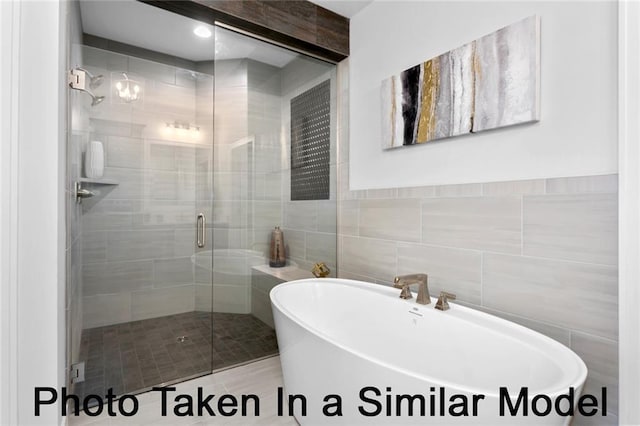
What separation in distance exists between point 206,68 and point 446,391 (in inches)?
92.5

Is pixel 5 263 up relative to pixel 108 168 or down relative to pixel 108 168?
down

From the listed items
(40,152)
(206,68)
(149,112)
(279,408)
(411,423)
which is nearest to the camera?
(411,423)

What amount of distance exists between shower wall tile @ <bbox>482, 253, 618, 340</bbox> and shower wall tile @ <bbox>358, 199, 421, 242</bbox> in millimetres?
497

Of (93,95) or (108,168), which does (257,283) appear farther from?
(93,95)

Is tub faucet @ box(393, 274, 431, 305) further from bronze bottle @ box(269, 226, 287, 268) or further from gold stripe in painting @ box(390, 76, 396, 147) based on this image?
bronze bottle @ box(269, 226, 287, 268)

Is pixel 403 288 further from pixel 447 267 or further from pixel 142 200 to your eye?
pixel 142 200

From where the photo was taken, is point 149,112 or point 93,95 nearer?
point 93,95

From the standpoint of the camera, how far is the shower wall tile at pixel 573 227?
4.25 feet

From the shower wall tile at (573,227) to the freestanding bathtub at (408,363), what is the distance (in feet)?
1.27

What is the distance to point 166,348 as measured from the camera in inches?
86.7

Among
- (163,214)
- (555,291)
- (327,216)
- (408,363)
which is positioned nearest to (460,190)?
(555,291)

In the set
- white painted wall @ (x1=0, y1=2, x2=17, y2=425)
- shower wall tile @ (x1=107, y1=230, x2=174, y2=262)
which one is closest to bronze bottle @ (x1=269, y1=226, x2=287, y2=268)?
shower wall tile @ (x1=107, y1=230, x2=174, y2=262)

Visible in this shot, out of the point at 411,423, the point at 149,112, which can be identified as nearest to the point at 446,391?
the point at 411,423

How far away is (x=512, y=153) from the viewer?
1.60 meters
